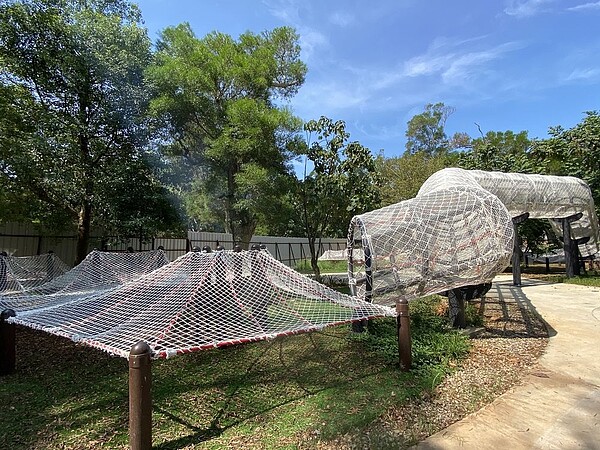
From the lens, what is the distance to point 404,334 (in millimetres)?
3832

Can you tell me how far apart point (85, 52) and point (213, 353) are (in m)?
6.61

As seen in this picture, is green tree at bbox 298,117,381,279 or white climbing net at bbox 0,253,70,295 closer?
white climbing net at bbox 0,253,70,295

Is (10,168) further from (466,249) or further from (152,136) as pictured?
(466,249)

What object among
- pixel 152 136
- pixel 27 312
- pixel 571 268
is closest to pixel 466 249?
pixel 27 312

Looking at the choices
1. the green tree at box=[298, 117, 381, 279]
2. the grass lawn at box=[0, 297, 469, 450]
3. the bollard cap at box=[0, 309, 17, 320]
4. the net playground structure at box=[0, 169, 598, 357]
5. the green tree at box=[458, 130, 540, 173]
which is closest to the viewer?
the grass lawn at box=[0, 297, 469, 450]

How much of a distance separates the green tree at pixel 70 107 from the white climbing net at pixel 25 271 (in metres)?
1.21

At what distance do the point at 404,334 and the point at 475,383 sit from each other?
0.78m

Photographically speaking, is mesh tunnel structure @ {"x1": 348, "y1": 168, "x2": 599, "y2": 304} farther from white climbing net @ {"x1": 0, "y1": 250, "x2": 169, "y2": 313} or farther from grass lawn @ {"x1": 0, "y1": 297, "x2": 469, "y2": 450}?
white climbing net @ {"x1": 0, "y1": 250, "x2": 169, "y2": 313}

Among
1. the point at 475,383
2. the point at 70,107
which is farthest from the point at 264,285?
the point at 70,107

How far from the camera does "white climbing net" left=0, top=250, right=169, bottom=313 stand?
5.36 m

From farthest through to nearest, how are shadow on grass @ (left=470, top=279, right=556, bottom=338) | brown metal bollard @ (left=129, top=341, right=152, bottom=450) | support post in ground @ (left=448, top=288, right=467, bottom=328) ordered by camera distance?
shadow on grass @ (left=470, top=279, right=556, bottom=338) → support post in ground @ (left=448, top=288, right=467, bottom=328) → brown metal bollard @ (left=129, top=341, right=152, bottom=450)

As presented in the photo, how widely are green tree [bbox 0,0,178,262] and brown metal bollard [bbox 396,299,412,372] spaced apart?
6546mm

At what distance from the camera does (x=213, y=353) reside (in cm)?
476

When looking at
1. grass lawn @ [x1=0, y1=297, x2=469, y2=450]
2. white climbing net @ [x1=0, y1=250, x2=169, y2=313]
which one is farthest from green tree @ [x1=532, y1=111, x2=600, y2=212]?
white climbing net @ [x1=0, y1=250, x2=169, y2=313]
